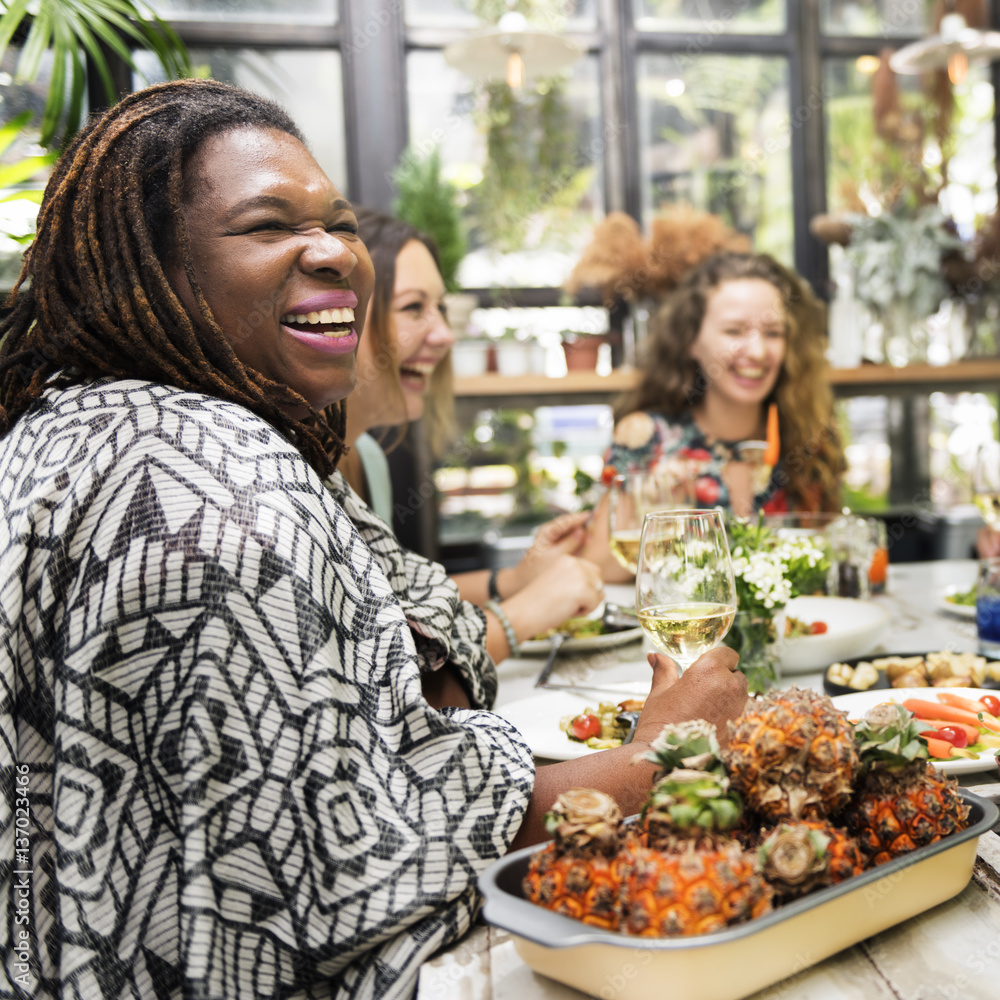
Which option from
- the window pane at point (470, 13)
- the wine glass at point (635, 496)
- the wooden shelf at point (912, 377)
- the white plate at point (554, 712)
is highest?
the window pane at point (470, 13)

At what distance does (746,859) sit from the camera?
0.52 m

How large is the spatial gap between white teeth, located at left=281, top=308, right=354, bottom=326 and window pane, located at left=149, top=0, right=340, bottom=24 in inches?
124

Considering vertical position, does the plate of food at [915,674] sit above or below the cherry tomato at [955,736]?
below

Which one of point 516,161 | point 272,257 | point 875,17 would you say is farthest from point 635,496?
point 875,17

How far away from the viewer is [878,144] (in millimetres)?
3881

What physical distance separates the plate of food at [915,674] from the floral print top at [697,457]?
111cm

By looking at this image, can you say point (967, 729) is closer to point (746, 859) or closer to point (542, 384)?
point (746, 859)

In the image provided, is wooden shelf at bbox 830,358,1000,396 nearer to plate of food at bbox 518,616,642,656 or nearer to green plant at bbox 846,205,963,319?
green plant at bbox 846,205,963,319

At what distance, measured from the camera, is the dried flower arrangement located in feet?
10.7

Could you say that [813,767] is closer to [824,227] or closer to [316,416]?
[316,416]

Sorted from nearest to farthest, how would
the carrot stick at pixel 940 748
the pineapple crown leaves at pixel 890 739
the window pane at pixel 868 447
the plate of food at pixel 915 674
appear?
the pineapple crown leaves at pixel 890 739
the carrot stick at pixel 940 748
the plate of food at pixel 915 674
the window pane at pixel 868 447

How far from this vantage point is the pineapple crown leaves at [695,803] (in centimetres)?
53

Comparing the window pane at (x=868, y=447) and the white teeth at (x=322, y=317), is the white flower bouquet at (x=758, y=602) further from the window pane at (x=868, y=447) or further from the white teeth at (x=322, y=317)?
the window pane at (x=868, y=447)

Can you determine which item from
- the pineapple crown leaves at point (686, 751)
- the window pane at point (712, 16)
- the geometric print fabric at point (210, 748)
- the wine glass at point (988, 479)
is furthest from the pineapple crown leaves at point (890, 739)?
the window pane at point (712, 16)
